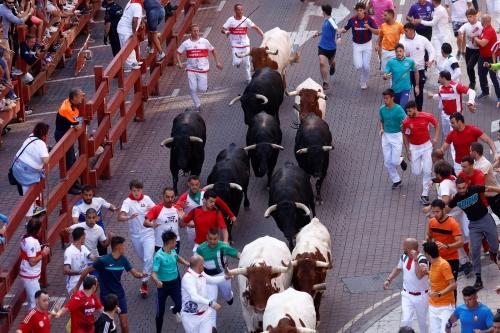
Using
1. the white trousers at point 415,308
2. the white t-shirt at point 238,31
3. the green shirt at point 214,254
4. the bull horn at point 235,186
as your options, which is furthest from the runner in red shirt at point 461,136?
the white t-shirt at point 238,31

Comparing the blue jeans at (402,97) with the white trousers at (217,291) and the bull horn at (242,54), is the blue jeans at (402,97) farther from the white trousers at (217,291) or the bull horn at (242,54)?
the white trousers at (217,291)

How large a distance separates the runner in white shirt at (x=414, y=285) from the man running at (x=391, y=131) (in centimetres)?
556

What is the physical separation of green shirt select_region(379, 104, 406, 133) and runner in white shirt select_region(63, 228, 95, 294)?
6.59 metres

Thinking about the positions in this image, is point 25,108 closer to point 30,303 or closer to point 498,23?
point 30,303

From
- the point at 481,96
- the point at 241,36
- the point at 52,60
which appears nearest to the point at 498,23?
the point at 481,96

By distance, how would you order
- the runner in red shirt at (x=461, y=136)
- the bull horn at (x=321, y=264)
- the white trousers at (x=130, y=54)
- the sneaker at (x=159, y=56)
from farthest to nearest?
1. the sneaker at (x=159, y=56)
2. the white trousers at (x=130, y=54)
3. the runner in red shirt at (x=461, y=136)
4. the bull horn at (x=321, y=264)

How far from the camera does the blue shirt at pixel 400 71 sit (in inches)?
1081

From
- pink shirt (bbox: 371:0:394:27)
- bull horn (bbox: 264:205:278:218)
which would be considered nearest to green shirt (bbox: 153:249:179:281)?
bull horn (bbox: 264:205:278:218)

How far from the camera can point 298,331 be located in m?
19.1

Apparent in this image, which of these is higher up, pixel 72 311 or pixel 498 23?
pixel 72 311

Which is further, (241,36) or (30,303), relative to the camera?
(241,36)

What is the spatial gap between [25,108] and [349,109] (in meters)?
6.97

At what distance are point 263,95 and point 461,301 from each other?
7.90 metres

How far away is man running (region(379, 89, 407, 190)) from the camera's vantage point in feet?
83.1
